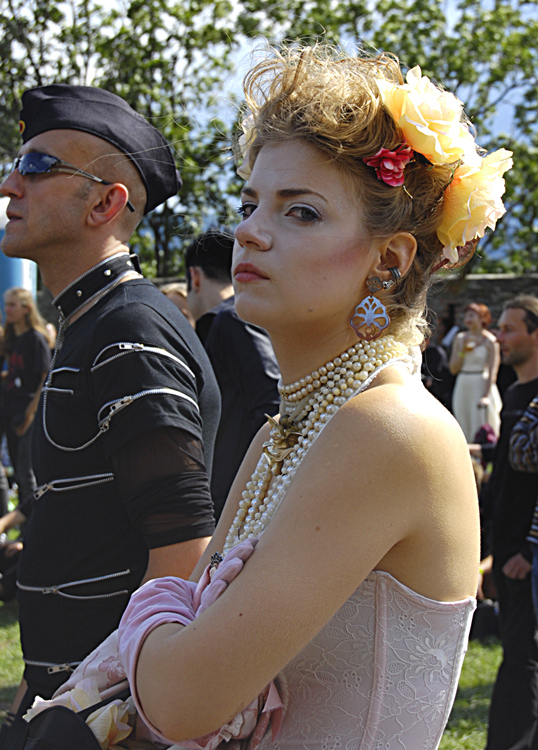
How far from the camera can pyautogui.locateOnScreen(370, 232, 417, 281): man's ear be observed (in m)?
1.50

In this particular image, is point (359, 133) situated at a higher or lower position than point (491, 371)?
higher

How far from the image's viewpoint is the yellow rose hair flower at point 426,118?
1481 millimetres

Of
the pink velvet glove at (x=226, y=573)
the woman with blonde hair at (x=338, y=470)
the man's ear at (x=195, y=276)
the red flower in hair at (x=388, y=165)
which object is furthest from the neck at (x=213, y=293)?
the pink velvet glove at (x=226, y=573)

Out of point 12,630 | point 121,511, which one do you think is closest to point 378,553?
point 121,511

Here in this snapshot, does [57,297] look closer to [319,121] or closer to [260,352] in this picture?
[319,121]

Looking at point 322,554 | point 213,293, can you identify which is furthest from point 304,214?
point 213,293

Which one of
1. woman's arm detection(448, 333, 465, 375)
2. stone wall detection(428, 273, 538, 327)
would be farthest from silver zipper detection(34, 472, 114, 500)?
stone wall detection(428, 273, 538, 327)

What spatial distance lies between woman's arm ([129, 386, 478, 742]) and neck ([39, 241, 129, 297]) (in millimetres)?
1325

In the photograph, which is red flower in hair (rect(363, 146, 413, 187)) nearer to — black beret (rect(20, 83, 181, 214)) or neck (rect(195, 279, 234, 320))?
black beret (rect(20, 83, 181, 214))

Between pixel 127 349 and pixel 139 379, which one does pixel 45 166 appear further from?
pixel 139 379

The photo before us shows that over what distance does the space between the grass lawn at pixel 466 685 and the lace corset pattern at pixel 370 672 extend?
3285 millimetres

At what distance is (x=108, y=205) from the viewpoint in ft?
7.91

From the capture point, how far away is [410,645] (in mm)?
1315

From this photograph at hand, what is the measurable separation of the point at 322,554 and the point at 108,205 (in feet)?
5.11
